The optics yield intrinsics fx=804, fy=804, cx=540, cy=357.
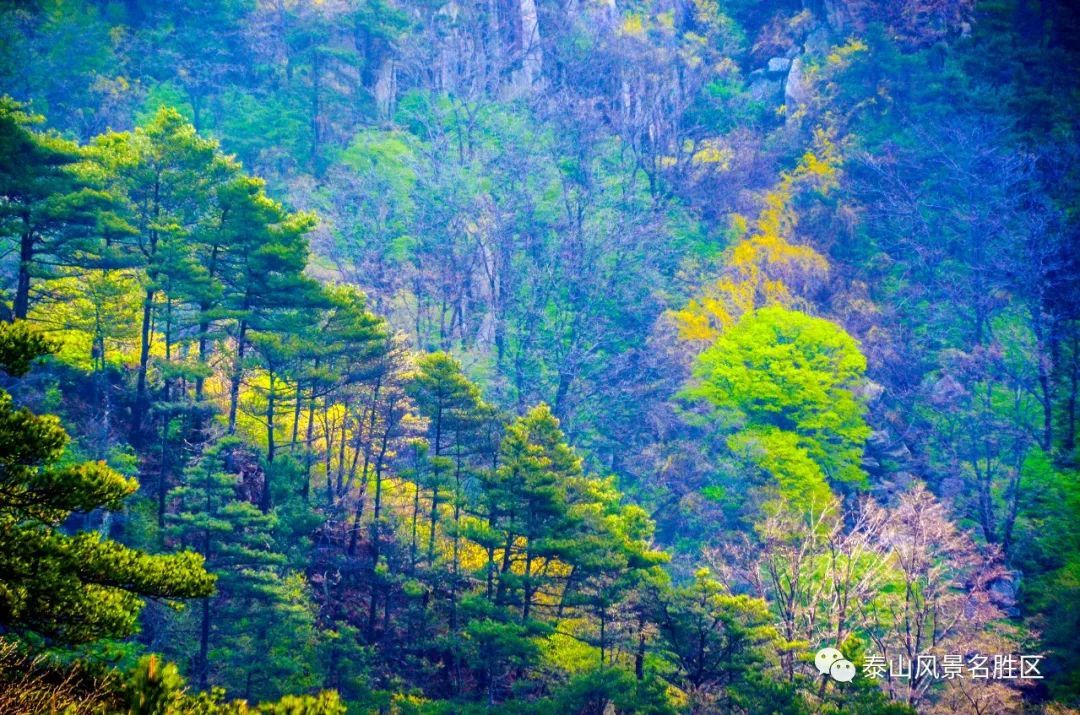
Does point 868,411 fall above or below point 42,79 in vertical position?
below

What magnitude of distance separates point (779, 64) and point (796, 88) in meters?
3.44

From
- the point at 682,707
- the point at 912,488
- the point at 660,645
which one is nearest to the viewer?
the point at 682,707

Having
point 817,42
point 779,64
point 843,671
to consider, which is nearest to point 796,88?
point 779,64

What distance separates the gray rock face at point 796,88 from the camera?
151ft

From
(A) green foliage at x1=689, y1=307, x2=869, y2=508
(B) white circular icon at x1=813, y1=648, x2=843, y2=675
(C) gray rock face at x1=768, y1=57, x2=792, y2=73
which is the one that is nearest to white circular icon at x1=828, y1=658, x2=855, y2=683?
(B) white circular icon at x1=813, y1=648, x2=843, y2=675

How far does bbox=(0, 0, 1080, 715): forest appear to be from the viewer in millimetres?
17953

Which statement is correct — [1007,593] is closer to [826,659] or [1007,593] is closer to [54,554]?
[826,659]

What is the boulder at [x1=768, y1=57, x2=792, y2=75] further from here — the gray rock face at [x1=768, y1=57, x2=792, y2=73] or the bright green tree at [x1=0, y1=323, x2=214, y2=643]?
the bright green tree at [x1=0, y1=323, x2=214, y2=643]

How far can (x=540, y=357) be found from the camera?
35.6 m

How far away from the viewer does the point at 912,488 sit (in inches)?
1169

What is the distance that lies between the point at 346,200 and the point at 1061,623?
31.9 m

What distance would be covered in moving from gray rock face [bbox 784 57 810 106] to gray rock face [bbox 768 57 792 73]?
3.28ft

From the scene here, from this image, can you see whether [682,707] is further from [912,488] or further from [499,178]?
[499,178]

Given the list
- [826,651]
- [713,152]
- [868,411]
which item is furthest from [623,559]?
[713,152]
